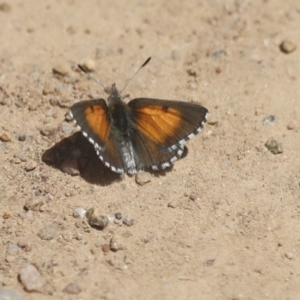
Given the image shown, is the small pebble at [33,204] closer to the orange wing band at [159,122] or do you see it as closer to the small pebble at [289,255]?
the orange wing band at [159,122]

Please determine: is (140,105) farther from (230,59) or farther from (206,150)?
(230,59)

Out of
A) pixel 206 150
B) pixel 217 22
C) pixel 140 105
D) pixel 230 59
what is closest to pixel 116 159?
pixel 140 105

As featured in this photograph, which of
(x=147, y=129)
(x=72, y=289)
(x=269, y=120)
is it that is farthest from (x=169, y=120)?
(x=72, y=289)

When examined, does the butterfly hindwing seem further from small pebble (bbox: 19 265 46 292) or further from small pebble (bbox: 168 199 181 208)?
small pebble (bbox: 19 265 46 292)

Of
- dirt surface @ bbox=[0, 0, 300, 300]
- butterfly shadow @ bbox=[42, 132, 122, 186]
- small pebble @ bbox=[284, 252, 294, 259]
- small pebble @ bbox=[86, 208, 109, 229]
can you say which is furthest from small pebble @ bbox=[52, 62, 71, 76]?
small pebble @ bbox=[284, 252, 294, 259]

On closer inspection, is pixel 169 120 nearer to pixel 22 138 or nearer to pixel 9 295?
pixel 22 138

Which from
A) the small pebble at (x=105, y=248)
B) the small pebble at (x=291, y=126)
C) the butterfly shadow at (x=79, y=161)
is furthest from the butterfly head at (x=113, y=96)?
the small pebble at (x=291, y=126)
